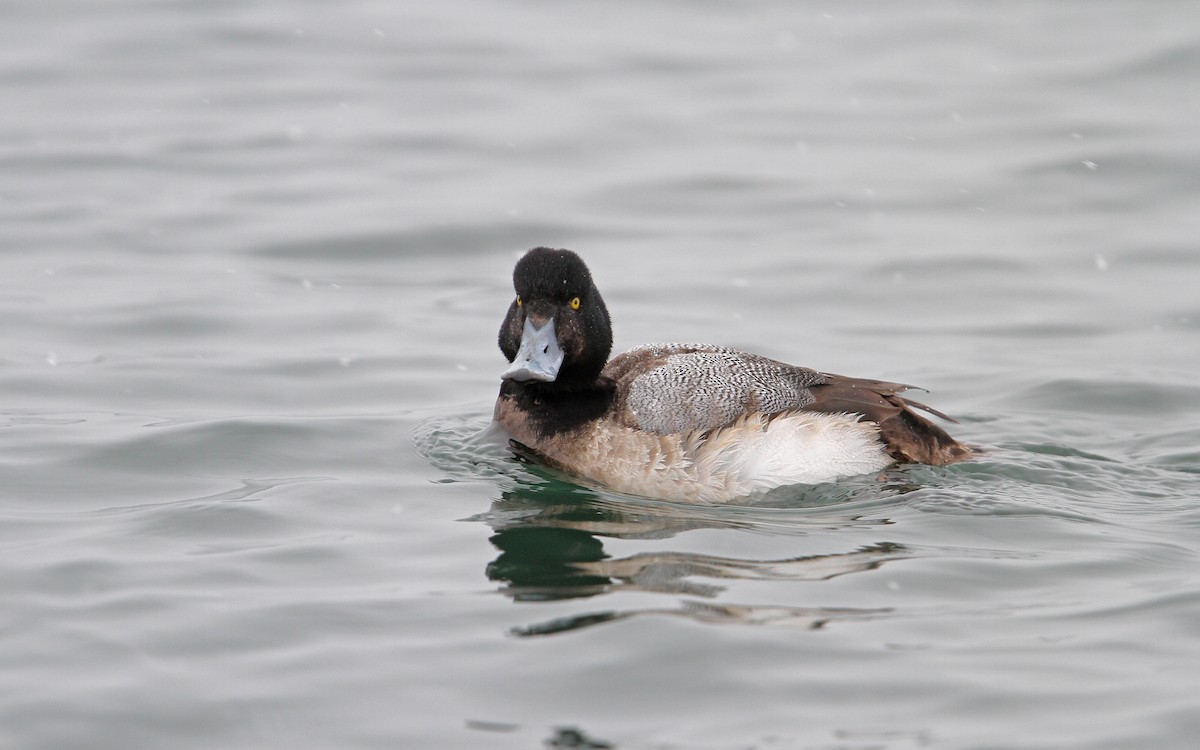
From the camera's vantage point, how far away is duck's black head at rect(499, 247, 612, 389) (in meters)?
7.59

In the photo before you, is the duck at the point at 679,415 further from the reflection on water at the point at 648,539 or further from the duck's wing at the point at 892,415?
the reflection on water at the point at 648,539

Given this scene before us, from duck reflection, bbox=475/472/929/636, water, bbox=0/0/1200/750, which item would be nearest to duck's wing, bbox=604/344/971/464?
water, bbox=0/0/1200/750

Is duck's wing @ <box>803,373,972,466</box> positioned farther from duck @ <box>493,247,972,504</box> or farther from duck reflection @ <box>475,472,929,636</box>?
duck reflection @ <box>475,472,929,636</box>

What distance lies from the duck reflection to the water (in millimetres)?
31

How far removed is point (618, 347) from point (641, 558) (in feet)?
13.6

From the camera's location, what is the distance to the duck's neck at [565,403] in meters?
7.75

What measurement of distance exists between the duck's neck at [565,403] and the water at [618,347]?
265 mm

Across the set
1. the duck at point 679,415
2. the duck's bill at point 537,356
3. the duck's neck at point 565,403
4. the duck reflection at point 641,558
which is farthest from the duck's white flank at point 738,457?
the duck's bill at point 537,356

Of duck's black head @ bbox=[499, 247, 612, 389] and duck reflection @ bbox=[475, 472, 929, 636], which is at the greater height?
duck's black head @ bbox=[499, 247, 612, 389]

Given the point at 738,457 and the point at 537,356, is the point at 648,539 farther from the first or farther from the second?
the point at 537,356

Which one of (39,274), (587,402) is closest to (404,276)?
(39,274)

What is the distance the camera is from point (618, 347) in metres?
10.4

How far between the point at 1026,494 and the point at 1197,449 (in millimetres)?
1464

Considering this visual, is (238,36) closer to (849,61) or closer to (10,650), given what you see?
(849,61)
